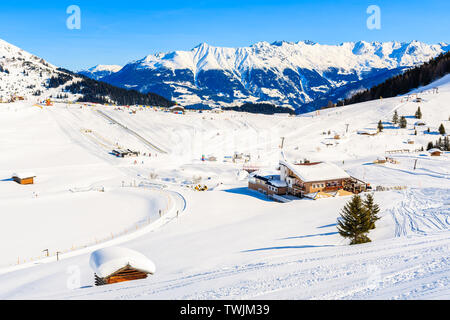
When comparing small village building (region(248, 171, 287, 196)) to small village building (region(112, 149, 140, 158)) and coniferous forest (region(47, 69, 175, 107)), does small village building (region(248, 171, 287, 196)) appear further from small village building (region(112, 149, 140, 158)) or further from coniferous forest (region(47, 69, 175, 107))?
coniferous forest (region(47, 69, 175, 107))

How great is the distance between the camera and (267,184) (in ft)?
144

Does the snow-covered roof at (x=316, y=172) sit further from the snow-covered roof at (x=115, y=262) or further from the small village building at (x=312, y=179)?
the snow-covered roof at (x=115, y=262)

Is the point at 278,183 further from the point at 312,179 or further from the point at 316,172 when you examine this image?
the point at 316,172

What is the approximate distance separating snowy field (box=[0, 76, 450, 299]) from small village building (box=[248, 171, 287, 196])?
1.71 m

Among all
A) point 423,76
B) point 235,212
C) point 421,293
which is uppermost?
point 423,76

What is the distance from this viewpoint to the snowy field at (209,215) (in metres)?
13.0

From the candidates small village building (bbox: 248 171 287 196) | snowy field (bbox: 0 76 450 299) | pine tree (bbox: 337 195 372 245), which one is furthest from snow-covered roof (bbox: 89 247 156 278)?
small village building (bbox: 248 171 287 196)

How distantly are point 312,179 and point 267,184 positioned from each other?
6.15 meters

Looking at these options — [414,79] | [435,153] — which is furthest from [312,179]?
[414,79]

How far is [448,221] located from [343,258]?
12.8m

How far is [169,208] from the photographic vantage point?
36.0 meters

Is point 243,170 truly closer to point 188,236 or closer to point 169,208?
point 169,208

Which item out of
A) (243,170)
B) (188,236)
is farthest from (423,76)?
(188,236)
